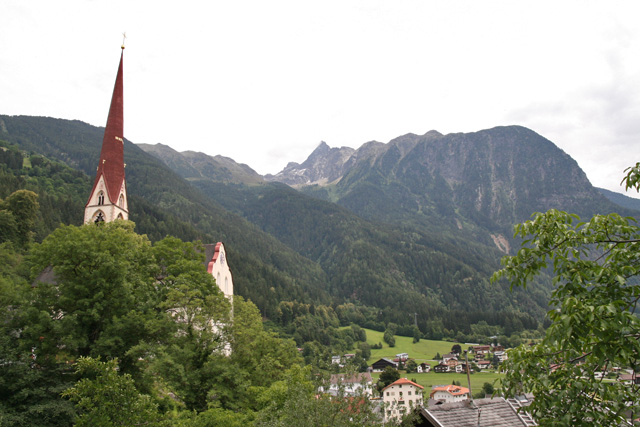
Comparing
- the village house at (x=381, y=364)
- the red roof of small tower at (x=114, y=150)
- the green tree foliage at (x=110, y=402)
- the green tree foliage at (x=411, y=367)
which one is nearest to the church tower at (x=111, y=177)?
the red roof of small tower at (x=114, y=150)

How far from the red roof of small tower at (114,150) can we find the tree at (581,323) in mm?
48650

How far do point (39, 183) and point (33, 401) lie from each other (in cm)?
12670

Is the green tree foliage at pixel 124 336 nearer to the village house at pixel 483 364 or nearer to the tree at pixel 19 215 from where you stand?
the tree at pixel 19 215

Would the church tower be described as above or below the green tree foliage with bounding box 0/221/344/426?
above

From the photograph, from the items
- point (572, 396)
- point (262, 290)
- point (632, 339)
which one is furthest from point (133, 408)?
point (262, 290)

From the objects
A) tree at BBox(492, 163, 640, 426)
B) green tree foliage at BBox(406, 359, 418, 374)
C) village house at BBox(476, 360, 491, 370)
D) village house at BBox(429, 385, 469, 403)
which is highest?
tree at BBox(492, 163, 640, 426)

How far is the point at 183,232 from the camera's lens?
447 feet

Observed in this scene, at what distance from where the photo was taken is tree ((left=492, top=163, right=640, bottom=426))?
21.2 feet

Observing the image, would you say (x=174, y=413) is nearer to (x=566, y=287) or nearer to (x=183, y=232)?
(x=566, y=287)

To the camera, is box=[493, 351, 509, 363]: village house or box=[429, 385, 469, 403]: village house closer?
box=[493, 351, 509, 363]: village house

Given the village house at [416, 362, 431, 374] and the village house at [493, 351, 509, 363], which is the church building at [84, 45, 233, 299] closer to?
the village house at [493, 351, 509, 363]

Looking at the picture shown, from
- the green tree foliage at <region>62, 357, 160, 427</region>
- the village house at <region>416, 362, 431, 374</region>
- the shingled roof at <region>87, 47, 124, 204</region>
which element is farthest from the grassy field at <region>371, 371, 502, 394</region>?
the green tree foliage at <region>62, 357, 160, 427</region>

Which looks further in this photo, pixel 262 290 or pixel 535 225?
pixel 262 290

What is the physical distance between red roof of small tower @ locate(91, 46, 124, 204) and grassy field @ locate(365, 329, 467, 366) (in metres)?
85.6
